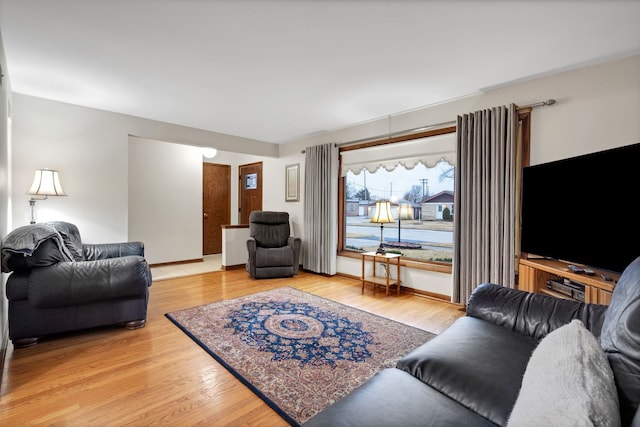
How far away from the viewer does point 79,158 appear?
362 centimetres

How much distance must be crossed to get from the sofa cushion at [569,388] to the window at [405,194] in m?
2.87

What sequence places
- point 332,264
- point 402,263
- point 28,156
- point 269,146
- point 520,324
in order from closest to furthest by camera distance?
point 520,324 < point 28,156 < point 402,263 < point 332,264 < point 269,146

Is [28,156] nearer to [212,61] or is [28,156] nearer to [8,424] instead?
[212,61]

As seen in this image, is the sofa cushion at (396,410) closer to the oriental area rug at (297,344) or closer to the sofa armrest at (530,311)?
the oriental area rug at (297,344)

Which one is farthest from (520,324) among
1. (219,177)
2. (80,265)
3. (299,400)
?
(219,177)

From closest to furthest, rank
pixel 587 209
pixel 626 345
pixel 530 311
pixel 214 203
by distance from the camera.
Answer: pixel 626 345 → pixel 530 311 → pixel 587 209 → pixel 214 203

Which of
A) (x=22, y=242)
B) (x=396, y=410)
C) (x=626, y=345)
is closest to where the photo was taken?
(x=626, y=345)

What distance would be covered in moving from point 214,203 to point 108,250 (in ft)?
11.3

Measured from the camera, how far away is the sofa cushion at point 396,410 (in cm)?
92

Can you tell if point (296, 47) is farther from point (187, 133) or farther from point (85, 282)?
point (187, 133)

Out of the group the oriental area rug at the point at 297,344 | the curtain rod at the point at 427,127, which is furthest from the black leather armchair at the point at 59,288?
the curtain rod at the point at 427,127

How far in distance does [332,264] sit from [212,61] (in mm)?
3305

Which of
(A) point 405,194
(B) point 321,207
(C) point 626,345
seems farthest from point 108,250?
(C) point 626,345

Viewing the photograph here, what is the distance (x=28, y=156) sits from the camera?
331cm
